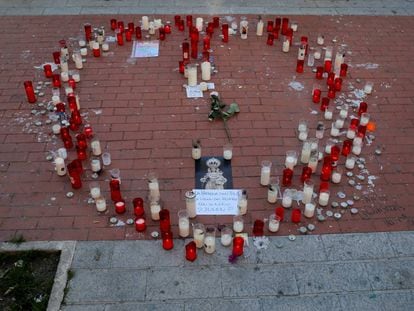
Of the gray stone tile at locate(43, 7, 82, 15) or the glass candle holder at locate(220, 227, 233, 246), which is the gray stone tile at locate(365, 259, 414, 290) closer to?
the glass candle holder at locate(220, 227, 233, 246)

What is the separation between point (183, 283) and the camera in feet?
13.2

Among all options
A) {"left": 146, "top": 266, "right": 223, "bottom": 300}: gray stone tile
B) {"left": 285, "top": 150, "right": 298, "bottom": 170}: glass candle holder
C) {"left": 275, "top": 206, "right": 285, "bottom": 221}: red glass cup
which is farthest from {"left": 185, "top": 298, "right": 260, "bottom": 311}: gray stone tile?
{"left": 285, "top": 150, "right": 298, "bottom": 170}: glass candle holder

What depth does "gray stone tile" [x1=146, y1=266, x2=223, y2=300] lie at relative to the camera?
3939 mm

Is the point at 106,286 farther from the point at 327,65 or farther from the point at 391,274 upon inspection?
the point at 327,65

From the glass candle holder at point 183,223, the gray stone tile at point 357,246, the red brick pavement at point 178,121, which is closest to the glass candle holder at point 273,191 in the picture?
the red brick pavement at point 178,121

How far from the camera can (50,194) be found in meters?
4.91

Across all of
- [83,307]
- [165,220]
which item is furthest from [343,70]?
[83,307]

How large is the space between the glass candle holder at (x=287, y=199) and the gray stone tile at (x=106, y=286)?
1593 mm

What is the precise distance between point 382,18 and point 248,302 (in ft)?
22.1

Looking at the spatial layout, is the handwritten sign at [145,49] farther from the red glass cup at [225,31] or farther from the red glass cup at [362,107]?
the red glass cup at [362,107]

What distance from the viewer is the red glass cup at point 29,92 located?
20.2 feet

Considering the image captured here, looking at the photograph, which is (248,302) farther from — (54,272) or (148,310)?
(54,272)

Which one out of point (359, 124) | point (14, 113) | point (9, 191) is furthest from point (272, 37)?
point (9, 191)

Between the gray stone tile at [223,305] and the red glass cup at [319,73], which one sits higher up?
the red glass cup at [319,73]
